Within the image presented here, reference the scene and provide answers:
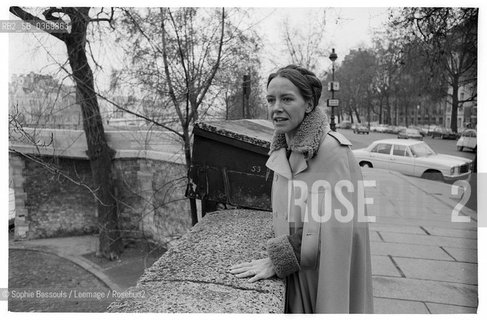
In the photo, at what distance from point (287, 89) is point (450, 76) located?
10.6 ft

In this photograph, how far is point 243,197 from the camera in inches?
87.2

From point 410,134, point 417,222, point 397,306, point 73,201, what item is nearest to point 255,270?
point 397,306

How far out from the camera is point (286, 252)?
1146 mm

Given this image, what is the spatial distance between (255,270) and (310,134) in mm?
521

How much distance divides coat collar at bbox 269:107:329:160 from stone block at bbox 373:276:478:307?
1800 millimetres

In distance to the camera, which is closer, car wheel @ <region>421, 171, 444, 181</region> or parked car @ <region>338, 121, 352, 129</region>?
car wheel @ <region>421, 171, 444, 181</region>

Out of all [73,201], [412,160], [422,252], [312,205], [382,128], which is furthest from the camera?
[382,128]

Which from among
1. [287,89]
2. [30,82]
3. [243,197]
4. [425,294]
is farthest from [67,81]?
[425,294]

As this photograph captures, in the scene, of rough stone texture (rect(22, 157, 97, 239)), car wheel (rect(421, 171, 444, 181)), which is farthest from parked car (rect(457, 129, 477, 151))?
rough stone texture (rect(22, 157, 97, 239))

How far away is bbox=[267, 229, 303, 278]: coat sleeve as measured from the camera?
1.14 meters

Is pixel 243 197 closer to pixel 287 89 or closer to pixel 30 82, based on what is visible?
pixel 287 89

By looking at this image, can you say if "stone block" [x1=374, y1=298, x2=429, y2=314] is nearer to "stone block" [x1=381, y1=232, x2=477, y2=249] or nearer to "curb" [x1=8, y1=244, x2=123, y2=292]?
"stone block" [x1=381, y1=232, x2=477, y2=249]

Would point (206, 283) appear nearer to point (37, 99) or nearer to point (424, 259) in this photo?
point (424, 259)

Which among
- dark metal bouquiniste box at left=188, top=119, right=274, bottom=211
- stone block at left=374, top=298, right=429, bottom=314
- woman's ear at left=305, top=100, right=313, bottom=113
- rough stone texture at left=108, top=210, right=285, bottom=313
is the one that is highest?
woman's ear at left=305, top=100, right=313, bottom=113
